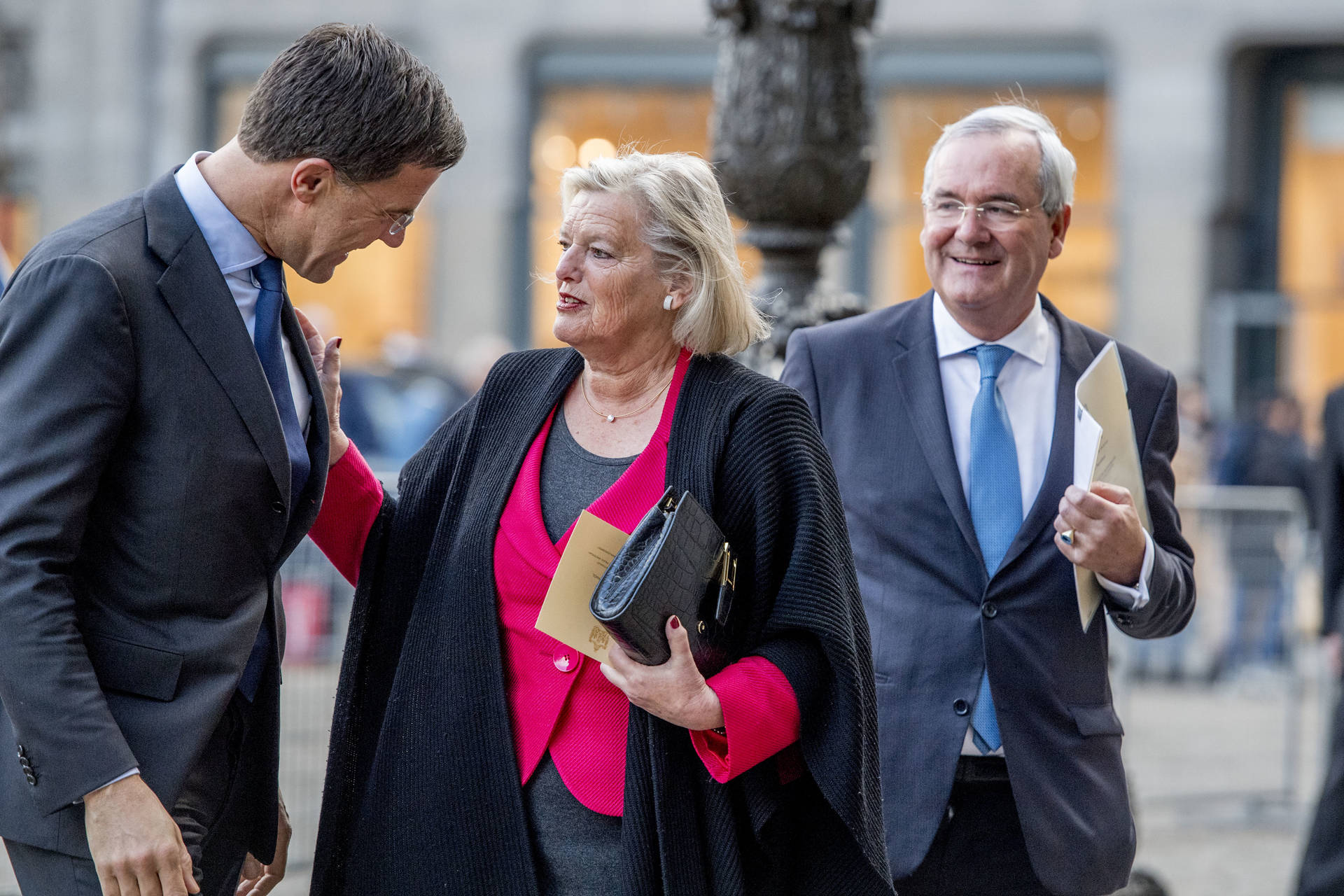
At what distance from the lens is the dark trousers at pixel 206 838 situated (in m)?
2.36

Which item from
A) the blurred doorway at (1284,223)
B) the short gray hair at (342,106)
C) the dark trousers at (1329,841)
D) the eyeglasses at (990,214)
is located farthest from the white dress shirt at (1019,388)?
the blurred doorway at (1284,223)

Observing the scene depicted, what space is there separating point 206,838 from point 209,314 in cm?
83

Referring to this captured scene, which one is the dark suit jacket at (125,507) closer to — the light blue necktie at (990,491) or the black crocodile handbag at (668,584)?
the black crocodile handbag at (668,584)

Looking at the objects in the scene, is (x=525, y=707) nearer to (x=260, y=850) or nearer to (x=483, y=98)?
(x=260, y=850)

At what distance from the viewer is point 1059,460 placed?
3.20m

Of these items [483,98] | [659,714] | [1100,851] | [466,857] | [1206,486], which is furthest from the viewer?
[483,98]

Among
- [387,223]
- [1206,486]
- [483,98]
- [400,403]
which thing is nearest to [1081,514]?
[387,223]

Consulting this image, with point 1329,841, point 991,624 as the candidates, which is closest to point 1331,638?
point 1329,841

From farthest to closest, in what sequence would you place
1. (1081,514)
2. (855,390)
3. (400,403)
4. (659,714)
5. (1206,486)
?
Result: (1206,486) < (400,403) < (855,390) < (1081,514) < (659,714)

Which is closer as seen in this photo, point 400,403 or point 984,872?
point 984,872

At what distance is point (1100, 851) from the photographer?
3.15 meters

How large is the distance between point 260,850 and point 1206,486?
1032 centimetres

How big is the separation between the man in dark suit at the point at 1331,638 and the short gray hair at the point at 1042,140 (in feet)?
8.13

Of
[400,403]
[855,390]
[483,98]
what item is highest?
[483,98]
